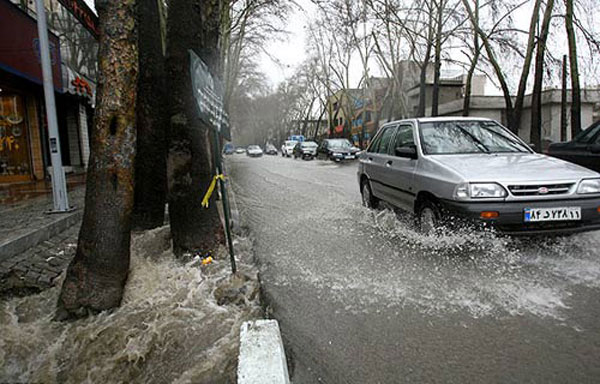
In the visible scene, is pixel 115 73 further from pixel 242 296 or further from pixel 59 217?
pixel 59 217

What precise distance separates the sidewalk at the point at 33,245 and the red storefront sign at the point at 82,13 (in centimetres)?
270

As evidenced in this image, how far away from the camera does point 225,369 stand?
234 centimetres

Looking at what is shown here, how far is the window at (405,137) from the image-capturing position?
5531 millimetres

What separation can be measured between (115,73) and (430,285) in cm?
329

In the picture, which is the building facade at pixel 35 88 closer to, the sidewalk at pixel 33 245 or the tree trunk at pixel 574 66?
the sidewalk at pixel 33 245

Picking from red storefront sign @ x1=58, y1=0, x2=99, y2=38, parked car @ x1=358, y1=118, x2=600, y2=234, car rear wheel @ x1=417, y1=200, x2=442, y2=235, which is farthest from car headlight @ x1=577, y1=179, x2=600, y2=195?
red storefront sign @ x1=58, y1=0, x2=99, y2=38

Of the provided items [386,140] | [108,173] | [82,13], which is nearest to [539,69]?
[386,140]

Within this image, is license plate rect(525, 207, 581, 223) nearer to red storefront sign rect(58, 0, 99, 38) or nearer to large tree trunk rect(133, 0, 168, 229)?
large tree trunk rect(133, 0, 168, 229)

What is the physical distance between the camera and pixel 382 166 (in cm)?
627

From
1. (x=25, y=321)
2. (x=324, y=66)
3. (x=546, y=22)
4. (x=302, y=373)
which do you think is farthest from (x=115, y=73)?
(x=324, y=66)

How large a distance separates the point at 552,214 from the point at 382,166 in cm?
276

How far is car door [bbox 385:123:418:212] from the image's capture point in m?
5.15

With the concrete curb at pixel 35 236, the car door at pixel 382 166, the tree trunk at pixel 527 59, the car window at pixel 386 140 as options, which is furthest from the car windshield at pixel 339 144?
the concrete curb at pixel 35 236

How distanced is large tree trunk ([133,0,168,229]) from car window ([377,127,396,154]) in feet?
11.6
